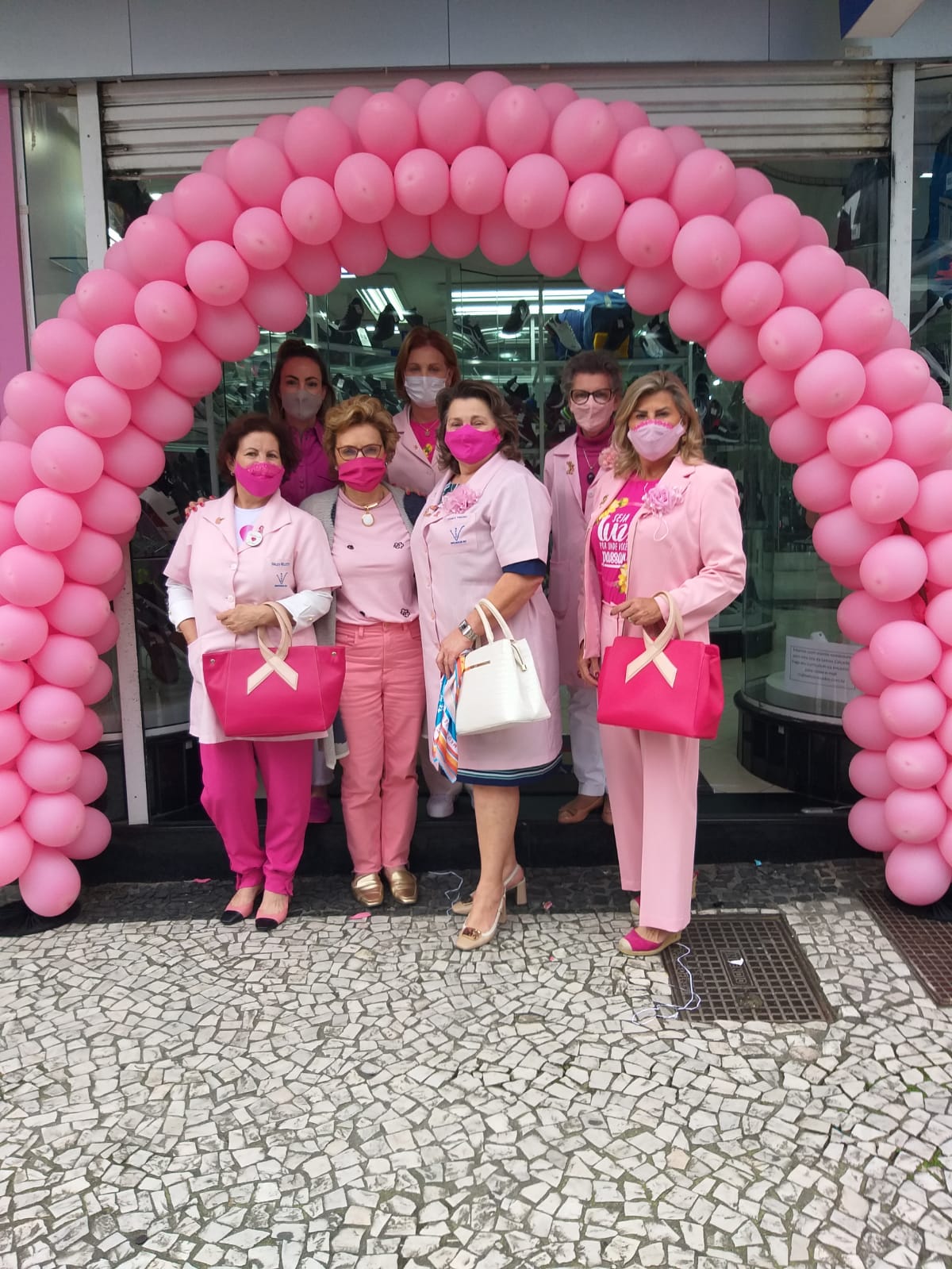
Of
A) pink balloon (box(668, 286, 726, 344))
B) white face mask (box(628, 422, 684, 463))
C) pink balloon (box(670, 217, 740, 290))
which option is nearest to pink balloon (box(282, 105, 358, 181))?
pink balloon (box(670, 217, 740, 290))

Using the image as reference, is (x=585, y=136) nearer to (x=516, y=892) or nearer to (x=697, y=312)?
(x=697, y=312)

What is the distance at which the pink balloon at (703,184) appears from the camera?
2926mm

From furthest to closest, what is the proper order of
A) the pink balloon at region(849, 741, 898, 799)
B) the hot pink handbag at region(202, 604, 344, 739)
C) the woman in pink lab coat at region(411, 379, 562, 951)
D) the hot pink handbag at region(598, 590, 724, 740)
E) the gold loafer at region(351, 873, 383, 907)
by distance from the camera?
the gold loafer at region(351, 873, 383, 907), the pink balloon at region(849, 741, 898, 799), the hot pink handbag at region(202, 604, 344, 739), the woman in pink lab coat at region(411, 379, 562, 951), the hot pink handbag at region(598, 590, 724, 740)

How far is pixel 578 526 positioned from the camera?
147 inches

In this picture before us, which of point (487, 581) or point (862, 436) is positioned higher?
point (862, 436)

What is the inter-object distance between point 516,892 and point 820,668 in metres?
1.75

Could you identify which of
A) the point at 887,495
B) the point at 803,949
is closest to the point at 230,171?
the point at 887,495

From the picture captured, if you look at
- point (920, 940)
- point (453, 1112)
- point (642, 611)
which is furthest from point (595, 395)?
point (453, 1112)

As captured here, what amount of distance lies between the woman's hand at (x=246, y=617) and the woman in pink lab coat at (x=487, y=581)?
0.52 meters

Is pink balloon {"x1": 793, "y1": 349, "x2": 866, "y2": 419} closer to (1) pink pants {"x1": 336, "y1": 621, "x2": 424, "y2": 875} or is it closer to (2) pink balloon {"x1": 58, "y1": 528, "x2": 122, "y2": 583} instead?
(1) pink pants {"x1": 336, "y1": 621, "x2": 424, "y2": 875}

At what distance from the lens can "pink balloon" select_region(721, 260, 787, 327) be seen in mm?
2896

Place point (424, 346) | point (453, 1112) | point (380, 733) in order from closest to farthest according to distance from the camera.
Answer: point (453, 1112), point (380, 733), point (424, 346)

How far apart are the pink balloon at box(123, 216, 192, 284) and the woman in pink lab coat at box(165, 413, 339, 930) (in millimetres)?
532

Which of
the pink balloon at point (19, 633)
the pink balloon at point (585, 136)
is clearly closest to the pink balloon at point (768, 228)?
the pink balloon at point (585, 136)
